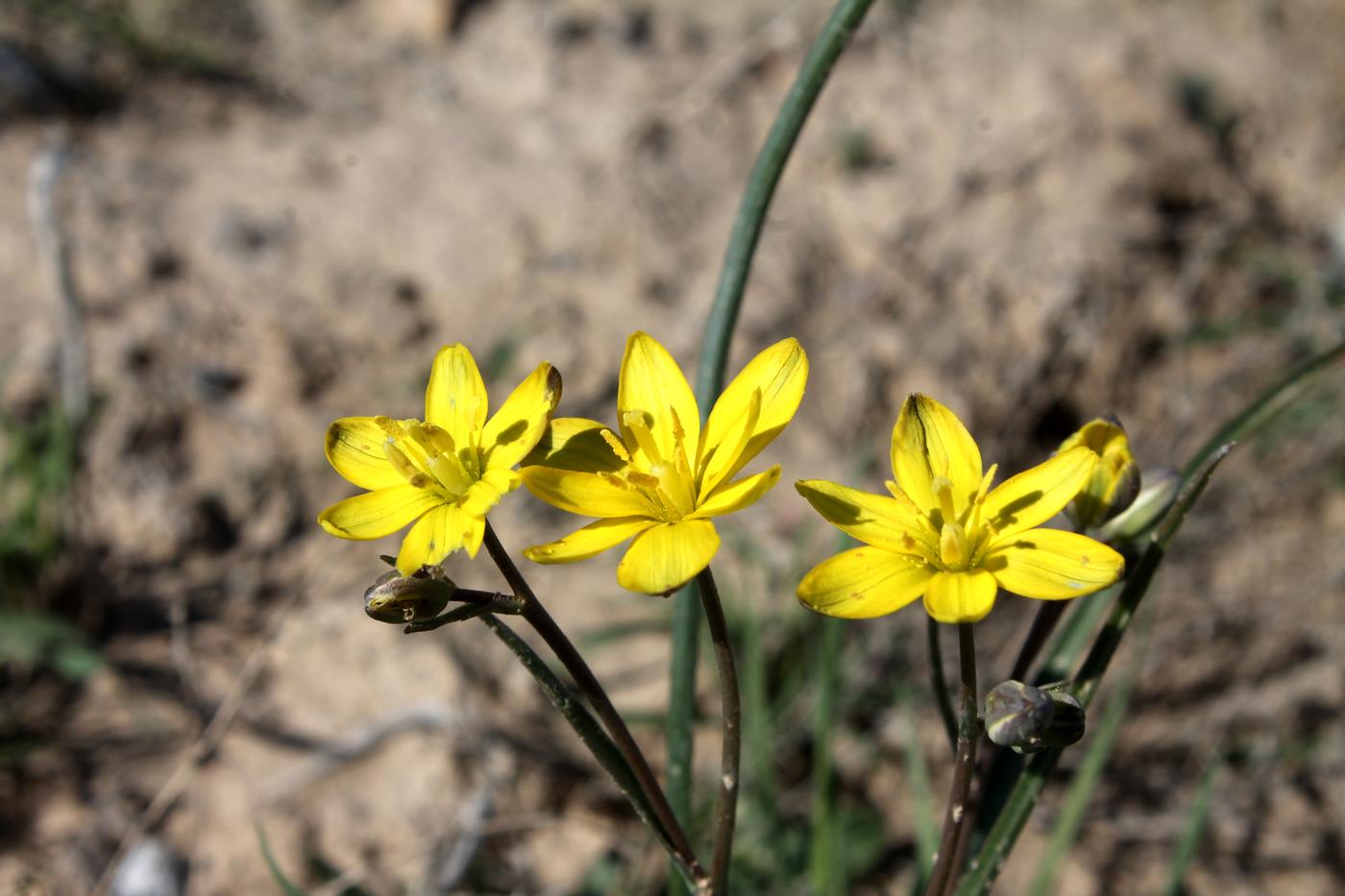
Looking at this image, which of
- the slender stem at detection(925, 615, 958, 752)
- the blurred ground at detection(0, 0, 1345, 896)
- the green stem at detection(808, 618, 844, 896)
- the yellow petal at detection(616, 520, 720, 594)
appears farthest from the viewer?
the blurred ground at detection(0, 0, 1345, 896)

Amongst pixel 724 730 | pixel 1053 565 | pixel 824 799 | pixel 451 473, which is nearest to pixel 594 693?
pixel 724 730

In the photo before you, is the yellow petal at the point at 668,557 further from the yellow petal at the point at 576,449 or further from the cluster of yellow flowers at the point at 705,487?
the yellow petal at the point at 576,449

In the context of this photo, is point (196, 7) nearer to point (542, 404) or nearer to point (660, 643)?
point (660, 643)

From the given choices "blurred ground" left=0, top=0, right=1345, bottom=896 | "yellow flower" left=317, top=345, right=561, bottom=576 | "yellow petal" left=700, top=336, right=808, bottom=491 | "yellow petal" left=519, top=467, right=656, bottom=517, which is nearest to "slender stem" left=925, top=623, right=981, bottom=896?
"yellow petal" left=700, top=336, right=808, bottom=491

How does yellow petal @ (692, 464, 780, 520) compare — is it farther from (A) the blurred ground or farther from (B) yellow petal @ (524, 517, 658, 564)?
(A) the blurred ground

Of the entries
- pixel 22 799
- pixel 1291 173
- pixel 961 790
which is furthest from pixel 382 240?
pixel 1291 173

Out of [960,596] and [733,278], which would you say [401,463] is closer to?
[733,278]
